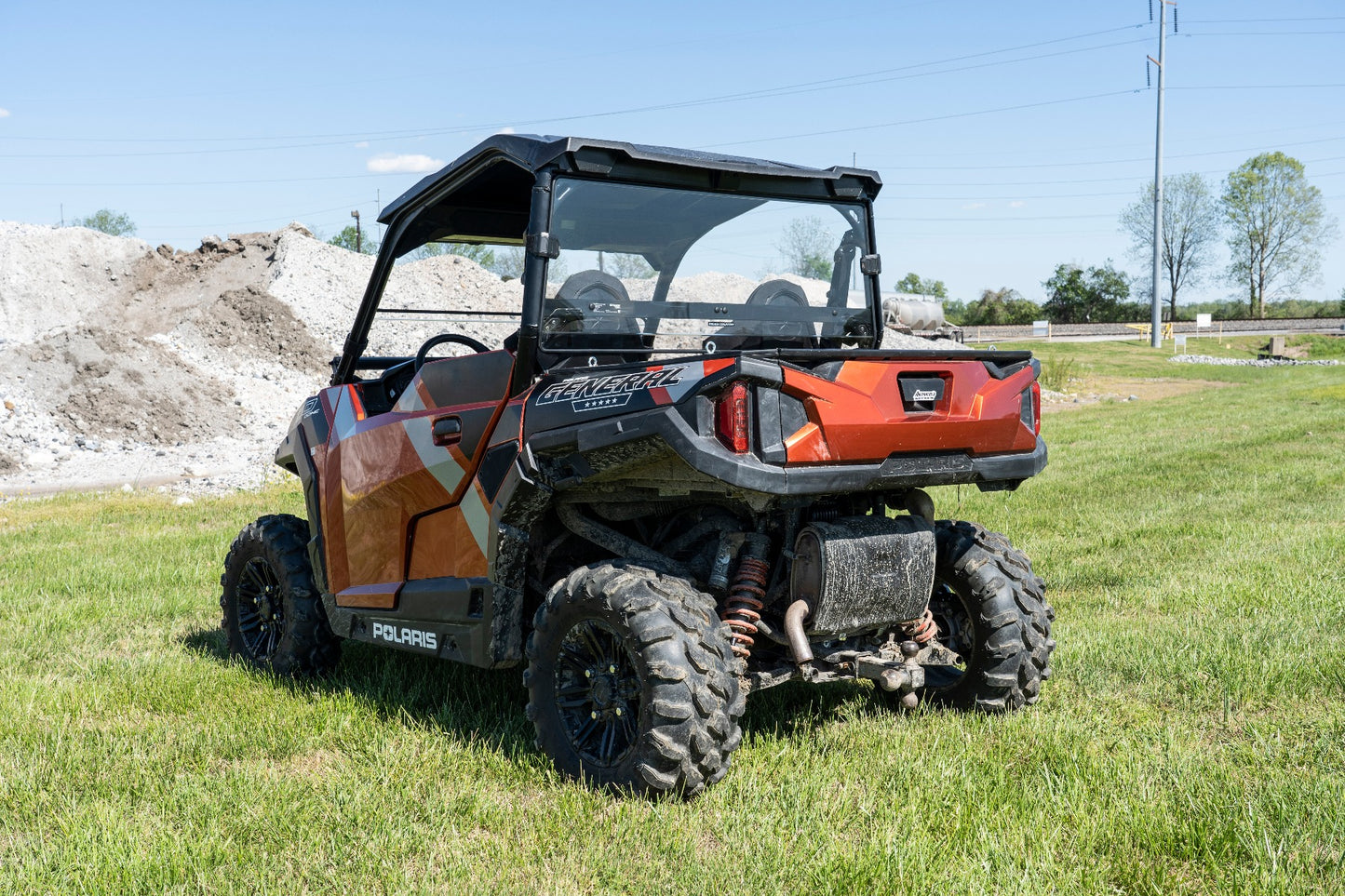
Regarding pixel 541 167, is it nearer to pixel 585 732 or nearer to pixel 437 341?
pixel 437 341

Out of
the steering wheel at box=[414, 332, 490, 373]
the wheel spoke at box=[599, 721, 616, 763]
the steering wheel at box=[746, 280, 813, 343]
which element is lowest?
the wheel spoke at box=[599, 721, 616, 763]

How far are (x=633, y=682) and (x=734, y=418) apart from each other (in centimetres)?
97

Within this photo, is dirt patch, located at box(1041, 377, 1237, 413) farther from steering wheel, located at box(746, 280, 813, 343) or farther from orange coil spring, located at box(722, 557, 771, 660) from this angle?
orange coil spring, located at box(722, 557, 771, 660)

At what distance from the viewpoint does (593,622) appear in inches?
147

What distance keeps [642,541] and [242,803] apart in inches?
63.7

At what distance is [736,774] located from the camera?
377cm

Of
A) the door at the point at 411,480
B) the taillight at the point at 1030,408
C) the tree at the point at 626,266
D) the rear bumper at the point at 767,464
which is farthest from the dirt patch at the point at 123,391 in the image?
the taillight at the point at 1030,408

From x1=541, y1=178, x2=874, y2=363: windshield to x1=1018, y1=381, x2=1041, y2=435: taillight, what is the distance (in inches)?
33.6

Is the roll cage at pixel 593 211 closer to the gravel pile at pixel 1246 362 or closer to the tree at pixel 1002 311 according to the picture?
the gravel pile at pixel 1246 362

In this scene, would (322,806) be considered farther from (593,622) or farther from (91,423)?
Result: (91,423)

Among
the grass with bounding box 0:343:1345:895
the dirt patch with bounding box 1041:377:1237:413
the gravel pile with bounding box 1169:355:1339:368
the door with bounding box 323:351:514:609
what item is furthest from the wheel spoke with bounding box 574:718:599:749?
the gravel pile with bounding box 1169:355:1339:368

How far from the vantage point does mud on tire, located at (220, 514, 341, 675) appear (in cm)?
526

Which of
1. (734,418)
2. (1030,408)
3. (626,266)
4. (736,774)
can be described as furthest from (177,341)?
(734,418)

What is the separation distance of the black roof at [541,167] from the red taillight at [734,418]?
1151mm
